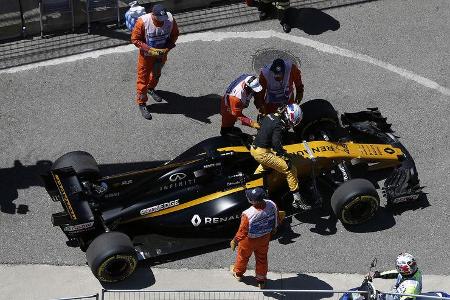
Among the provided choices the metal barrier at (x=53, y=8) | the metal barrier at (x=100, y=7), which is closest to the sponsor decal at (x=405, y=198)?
the metal barrier at (x=100, y=7)

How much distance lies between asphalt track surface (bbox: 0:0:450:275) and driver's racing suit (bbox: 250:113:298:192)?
0.84m

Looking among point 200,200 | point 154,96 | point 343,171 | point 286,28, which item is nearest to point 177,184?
point 200,200

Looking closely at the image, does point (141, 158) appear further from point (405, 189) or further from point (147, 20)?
point (405, 189)

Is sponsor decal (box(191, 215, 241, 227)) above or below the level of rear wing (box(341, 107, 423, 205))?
below

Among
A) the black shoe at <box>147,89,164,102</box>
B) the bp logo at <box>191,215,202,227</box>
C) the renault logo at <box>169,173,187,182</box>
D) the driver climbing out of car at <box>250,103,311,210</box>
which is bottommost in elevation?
the black shoe at <box>147,89,164,102</box>

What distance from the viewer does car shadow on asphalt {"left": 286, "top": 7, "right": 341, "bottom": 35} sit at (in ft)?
56.2

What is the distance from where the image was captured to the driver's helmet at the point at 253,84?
537 inches

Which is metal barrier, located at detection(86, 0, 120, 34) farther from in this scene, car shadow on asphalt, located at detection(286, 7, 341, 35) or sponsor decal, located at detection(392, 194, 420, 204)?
sponsor decal, located at detection(392, 194, 420, 204)

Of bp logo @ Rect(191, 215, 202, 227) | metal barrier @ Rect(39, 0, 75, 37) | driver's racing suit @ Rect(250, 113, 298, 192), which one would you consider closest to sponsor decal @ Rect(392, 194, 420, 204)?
driver's racing suit @ Rect(250, 113, 298, 192)

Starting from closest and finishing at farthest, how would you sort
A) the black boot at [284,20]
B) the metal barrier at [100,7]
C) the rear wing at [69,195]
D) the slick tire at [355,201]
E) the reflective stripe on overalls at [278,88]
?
the rear wing at [69,195] < the slick tire at [355,201] < the reflective stripe on overalls at [278,88] < the metal barrier at [100,7] < the black boot at [284,20]

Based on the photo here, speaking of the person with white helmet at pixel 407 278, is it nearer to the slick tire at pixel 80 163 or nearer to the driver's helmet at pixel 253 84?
the driver's helmet at pixel 253 84

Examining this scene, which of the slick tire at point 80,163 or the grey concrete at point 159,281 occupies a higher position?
the slick tire at point 80,163

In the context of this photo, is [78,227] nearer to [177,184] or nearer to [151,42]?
[177,184]

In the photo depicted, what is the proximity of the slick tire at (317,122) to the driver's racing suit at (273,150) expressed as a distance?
1.26m
